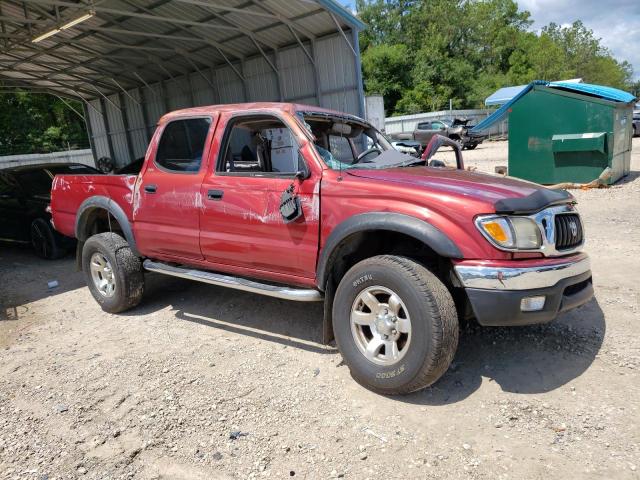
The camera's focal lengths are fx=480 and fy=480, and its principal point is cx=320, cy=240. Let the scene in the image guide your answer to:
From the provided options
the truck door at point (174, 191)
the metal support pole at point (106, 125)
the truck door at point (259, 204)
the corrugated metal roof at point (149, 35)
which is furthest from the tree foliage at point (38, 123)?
the truck door at point (259, 204)

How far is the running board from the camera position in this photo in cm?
362

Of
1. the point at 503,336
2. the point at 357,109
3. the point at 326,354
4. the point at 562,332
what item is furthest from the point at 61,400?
the point at 357,109

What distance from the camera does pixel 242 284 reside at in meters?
3.98

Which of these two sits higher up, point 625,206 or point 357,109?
point 357,109

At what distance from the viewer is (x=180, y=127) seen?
14.9 feet

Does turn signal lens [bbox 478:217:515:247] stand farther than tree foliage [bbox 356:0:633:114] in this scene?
No

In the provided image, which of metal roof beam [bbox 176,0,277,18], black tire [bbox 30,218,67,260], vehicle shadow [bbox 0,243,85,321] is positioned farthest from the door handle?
metal roof beam [bbox 176,0,277,18]

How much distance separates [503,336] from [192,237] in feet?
9.15

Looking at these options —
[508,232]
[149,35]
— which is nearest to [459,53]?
[149,35]

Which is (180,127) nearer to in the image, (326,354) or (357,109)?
(326,354)

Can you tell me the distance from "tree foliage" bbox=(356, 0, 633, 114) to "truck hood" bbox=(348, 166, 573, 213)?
42.3 meters

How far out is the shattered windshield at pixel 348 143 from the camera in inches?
152

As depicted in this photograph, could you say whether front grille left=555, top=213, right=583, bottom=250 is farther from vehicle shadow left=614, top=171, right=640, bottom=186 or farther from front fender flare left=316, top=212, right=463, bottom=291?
vehicle shadow left=614, top=171, right=640, bottom=186

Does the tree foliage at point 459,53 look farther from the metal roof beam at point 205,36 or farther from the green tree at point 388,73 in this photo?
the metal roof beam at point 205,36
